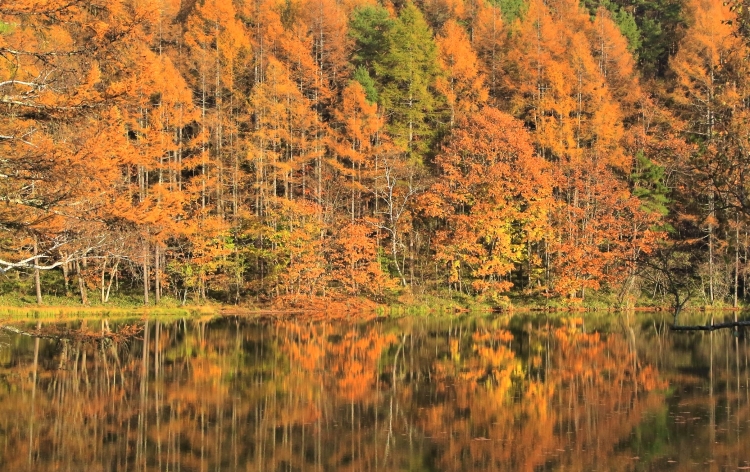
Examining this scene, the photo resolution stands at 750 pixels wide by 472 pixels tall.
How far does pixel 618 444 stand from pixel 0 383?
14481 mm

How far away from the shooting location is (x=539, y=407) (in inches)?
661

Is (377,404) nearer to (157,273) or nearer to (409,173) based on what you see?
(157,273)

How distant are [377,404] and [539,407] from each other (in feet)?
11.4

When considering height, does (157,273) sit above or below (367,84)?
below

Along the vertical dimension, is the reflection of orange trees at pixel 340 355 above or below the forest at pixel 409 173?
below

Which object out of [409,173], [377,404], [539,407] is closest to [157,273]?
[409,173]

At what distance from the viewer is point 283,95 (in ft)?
160

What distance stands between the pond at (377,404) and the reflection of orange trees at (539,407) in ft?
0.19

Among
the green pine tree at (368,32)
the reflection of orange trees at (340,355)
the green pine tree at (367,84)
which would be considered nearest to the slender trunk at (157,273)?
the reflection of orange trees at (340,355)

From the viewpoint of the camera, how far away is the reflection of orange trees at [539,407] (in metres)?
12.9

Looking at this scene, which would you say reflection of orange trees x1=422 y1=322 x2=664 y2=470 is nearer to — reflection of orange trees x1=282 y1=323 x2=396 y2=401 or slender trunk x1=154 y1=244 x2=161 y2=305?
reflection of orange trees x1=282 y1=323 x2=396 y2=401

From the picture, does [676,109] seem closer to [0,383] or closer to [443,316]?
[443,316]

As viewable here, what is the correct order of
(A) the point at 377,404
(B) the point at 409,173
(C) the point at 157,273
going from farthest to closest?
(B) the point at 409,173 < (C) the point at 157,273 < (A) the point at 377,404

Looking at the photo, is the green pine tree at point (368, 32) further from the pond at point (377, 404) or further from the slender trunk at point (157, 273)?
the pond at point (377, 404)
